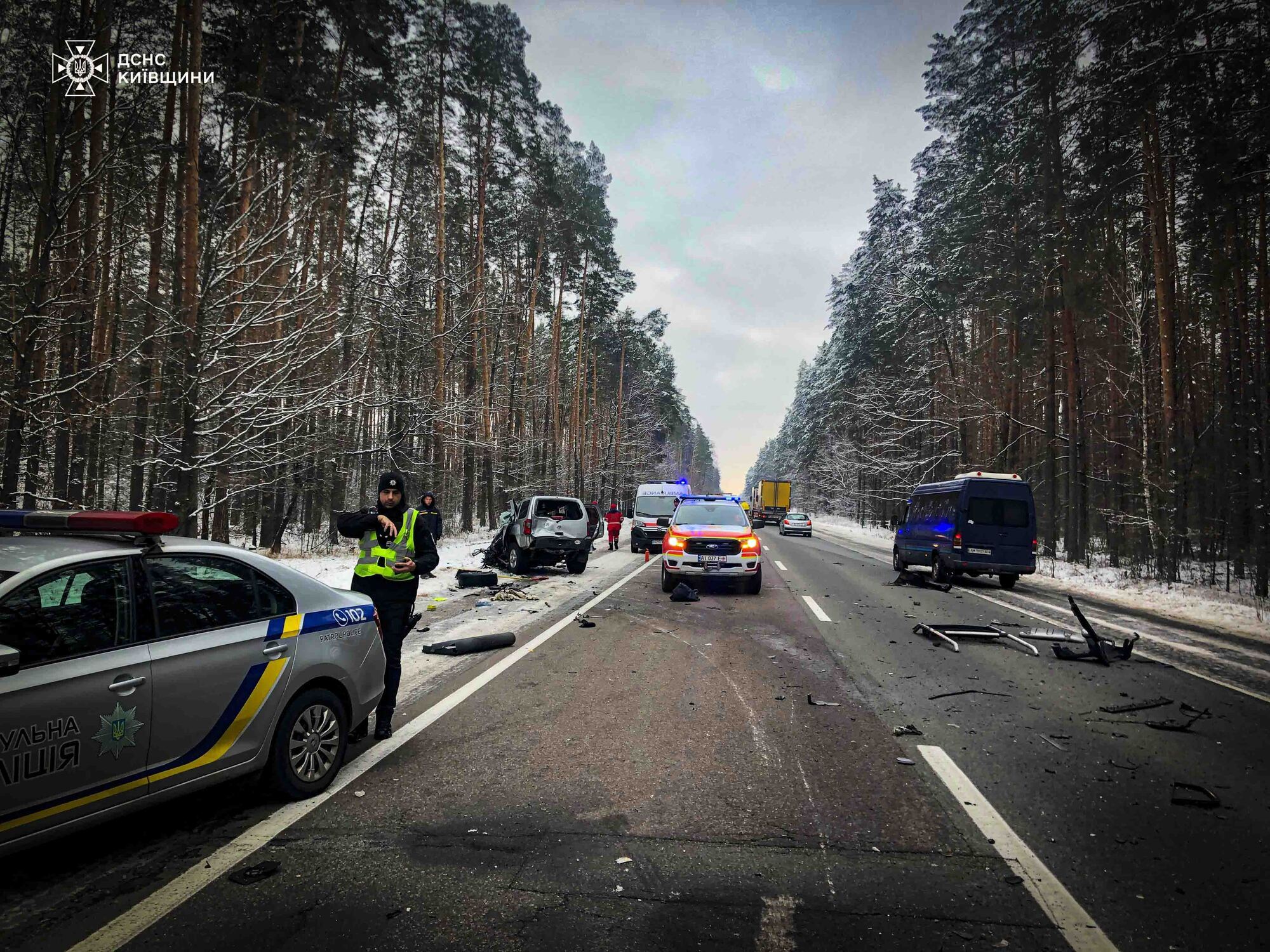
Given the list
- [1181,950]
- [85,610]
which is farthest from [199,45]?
[1181,950]

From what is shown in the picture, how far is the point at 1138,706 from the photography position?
577 centimetres

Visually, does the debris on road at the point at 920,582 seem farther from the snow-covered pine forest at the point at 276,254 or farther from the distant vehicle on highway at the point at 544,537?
the snow-covered pine forest at the point at 276,254

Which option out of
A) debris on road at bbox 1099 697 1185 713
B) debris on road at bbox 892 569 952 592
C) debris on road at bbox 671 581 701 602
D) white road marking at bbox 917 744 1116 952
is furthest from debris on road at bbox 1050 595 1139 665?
debris on road at bbox 892 569 952 592

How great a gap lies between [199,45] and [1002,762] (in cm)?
1532

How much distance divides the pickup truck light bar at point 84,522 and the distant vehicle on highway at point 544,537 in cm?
1188

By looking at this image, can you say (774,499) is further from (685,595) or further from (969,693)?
(969,693)

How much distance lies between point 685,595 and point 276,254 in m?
9.07

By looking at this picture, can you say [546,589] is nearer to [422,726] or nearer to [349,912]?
[422,726]

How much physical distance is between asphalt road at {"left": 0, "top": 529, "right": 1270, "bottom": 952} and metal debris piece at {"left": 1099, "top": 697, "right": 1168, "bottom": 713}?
0.11 meters

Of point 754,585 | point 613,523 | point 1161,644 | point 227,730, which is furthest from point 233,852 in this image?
point 613,523

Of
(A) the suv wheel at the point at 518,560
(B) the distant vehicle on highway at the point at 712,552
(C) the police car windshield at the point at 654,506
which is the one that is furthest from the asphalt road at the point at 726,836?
(C) the police car windshield at the point at 654,506

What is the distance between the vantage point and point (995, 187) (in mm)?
23391

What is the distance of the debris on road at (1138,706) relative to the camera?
5629 millimetres

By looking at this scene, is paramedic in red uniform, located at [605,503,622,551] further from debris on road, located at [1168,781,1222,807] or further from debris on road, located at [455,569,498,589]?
debris on road, located at [1168,781,1222,807]
